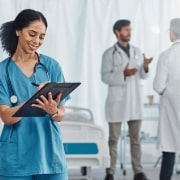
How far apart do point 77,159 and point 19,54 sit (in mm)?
1775

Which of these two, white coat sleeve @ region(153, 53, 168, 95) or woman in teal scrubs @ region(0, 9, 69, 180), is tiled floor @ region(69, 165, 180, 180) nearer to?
white coat sleeve @ region(153, 53, 168, 95)

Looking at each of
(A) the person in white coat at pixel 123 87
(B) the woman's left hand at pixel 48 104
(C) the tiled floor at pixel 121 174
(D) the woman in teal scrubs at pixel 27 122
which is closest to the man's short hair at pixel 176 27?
(A) the person in white coat at pixel 123 87

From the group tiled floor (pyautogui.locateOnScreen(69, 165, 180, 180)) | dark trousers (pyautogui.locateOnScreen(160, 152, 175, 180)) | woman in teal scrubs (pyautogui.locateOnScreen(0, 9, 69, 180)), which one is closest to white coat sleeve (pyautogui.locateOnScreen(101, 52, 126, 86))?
dark trousers (pyautogui.locateOnScreen(160, 152, 175, 180))

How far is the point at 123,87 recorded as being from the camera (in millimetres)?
4008

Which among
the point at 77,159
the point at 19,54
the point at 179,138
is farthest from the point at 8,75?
the point at 179,138

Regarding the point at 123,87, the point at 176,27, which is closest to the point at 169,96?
the point at 176,27

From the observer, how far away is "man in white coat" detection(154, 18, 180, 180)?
334 cm

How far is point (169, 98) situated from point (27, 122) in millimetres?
1891

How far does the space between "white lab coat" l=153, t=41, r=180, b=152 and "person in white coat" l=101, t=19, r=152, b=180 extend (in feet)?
1.76

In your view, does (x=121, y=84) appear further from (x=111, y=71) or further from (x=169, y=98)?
(x=169, y=98)

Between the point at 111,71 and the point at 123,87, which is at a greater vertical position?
the point at 111,71

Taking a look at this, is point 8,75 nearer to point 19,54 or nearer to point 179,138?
point 19,54

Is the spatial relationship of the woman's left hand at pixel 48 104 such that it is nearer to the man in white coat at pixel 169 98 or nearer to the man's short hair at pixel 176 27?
the man in white coat at pixel 169 98

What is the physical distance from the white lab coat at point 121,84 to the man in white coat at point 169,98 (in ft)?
1.81
